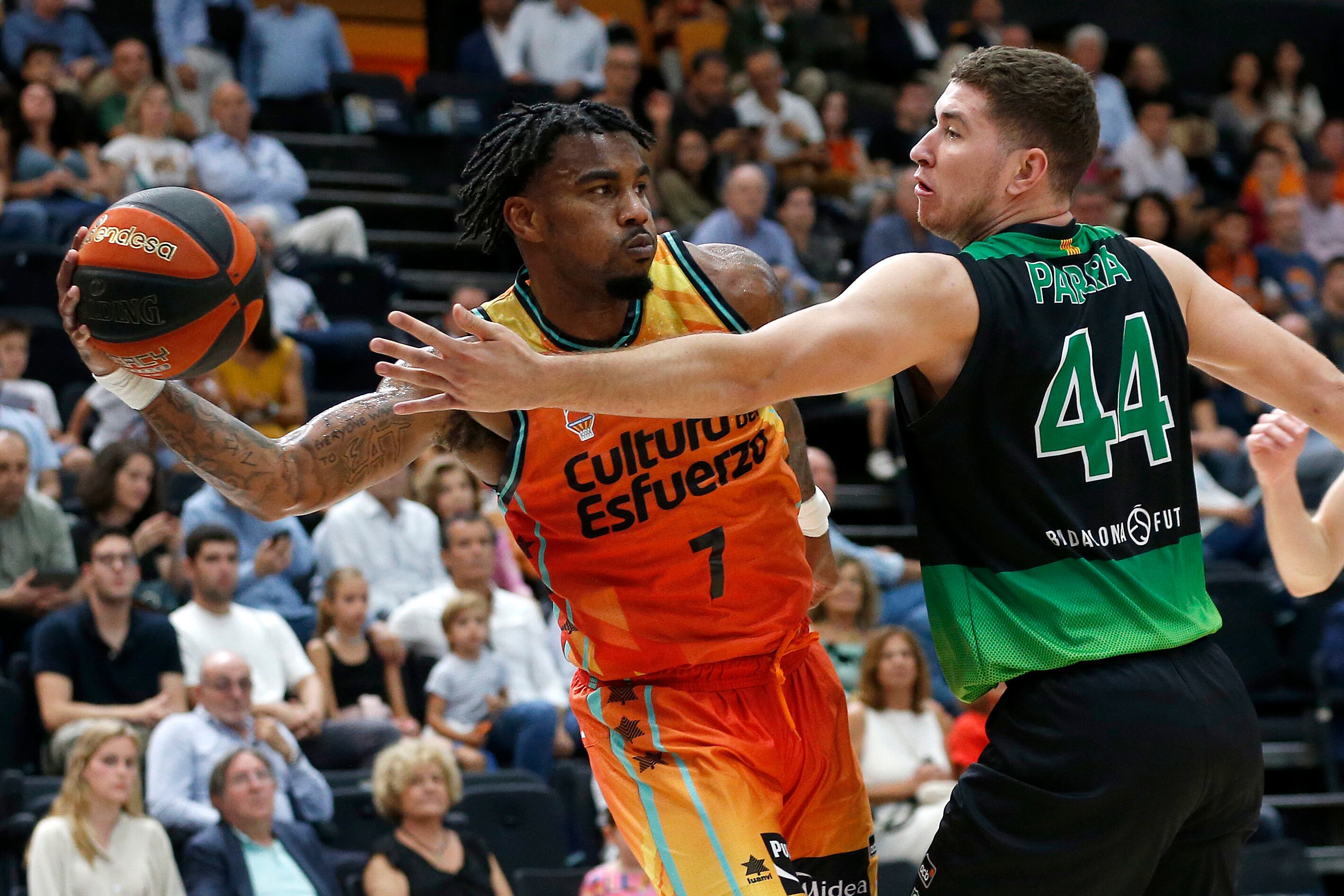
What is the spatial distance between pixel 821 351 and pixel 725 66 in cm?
1106

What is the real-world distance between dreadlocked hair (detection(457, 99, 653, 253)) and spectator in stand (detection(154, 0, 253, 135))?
8689 mm

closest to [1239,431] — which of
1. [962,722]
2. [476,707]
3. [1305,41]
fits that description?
[962,722]

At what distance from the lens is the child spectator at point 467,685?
8031 millimetres

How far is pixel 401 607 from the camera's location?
27.7 ft

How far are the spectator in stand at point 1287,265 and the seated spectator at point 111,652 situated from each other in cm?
900

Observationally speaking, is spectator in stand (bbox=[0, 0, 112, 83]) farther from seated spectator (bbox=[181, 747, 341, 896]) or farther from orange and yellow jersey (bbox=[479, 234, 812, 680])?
orange and yellow jersey (bbox=[479, 234, 812, 680])

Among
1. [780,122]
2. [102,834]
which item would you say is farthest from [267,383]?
[780,122]

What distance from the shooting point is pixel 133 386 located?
3445 millimetres

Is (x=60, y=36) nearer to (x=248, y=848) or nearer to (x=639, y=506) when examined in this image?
(x=248, y=848)

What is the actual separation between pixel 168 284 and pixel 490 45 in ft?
35.1

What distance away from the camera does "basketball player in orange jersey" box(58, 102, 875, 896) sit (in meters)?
3.46

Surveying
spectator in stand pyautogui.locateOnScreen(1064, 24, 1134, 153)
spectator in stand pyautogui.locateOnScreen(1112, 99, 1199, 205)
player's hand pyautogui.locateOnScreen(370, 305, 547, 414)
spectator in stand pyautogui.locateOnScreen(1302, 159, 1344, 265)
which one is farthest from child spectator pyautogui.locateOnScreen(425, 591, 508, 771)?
spectator in stand pyautogui.locateOnScreen(1302, 159, 1344, 265)

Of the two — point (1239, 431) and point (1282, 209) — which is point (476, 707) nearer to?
point (1239, 431)

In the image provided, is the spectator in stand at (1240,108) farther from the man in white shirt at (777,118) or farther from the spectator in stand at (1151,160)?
the man in white shirt at (777,118)
